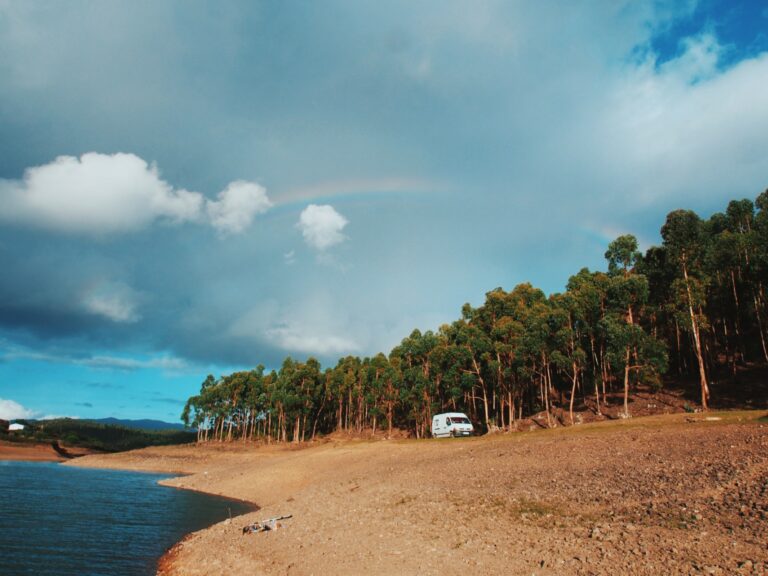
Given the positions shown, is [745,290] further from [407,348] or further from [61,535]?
[61,535]

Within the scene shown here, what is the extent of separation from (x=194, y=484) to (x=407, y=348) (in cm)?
4306

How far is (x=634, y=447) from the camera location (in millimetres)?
27641

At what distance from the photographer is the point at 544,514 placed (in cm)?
1898

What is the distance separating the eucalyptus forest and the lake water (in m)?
39.0

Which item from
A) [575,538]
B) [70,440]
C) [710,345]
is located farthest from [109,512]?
[70,440]

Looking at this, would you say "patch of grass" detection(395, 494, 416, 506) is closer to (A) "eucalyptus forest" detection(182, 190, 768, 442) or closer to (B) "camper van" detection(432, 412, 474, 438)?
(B) "camper van" detection(432, 412, 474, 438)

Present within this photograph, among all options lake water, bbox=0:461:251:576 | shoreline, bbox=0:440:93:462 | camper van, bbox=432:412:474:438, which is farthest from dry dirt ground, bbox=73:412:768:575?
shoreline, bbox=0:440:93:462

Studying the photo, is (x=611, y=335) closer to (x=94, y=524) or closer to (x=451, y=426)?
(x=451, y=426)

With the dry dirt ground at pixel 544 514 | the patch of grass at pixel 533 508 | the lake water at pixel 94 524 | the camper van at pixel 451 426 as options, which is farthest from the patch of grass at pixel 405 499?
the camper van at pixel 451 426

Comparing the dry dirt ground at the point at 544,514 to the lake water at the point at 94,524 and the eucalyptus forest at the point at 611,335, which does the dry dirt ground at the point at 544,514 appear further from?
the eucalyptus forest at the point at 611,335

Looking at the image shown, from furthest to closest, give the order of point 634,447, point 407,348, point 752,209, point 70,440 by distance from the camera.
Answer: point 70,440, point 407,348, point 752,209, point 634,447

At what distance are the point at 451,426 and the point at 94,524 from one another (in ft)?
121

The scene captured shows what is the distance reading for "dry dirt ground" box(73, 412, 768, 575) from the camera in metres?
14.0

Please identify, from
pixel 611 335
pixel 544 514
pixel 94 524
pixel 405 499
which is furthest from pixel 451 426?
pixel 544 514
